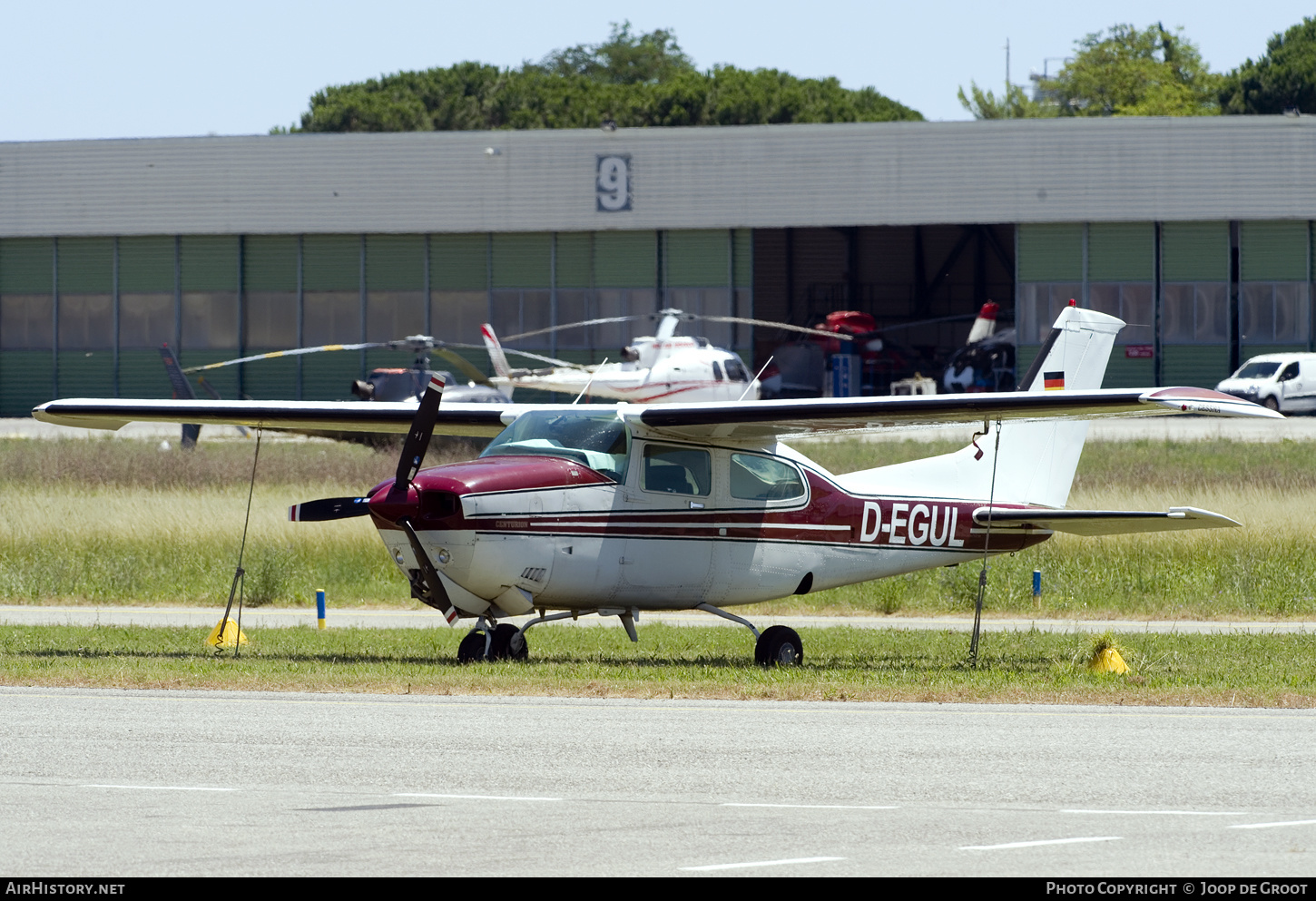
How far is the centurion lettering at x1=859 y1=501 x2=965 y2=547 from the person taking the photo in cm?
1603

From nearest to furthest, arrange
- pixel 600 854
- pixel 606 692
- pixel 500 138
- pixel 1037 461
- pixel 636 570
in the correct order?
1. pixel 600 854
2. pixel 606 692
3. pixel 636 570
4. pixel 1037 461
5. pixel 500 138

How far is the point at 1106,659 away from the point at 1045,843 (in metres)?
7.23

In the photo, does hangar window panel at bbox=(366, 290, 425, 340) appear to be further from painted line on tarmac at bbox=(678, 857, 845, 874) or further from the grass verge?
painted line on tarmac at bbox=(678, 857, 845, 874)

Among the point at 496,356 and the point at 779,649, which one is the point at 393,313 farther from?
the point at 779,649

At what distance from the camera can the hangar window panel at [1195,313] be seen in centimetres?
5656

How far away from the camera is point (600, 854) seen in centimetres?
680

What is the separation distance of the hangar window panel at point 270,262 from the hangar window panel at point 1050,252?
1007 inches

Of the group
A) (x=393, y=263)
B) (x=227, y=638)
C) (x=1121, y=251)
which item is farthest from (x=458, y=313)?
(x=227, y=638)

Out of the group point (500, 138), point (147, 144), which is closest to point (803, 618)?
point (500, 138)

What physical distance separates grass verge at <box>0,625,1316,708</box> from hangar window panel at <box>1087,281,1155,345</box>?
40.9 metres

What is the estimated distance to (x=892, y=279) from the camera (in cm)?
6844

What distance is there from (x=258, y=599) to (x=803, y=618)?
22.9 feet

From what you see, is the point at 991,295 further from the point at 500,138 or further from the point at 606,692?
the point at 606,692

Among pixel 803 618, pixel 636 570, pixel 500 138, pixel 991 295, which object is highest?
pixel 500 138
